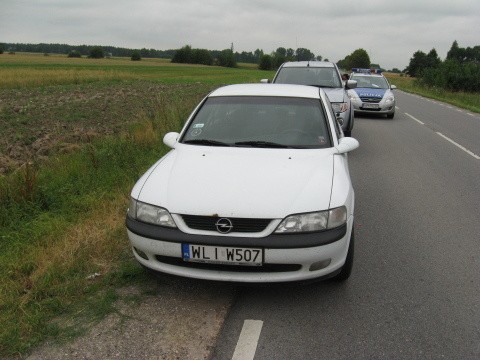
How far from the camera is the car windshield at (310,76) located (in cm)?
1083

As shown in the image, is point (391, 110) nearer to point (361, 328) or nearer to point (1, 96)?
Result: point (361, 328)

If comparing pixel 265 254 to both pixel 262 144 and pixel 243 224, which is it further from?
pixel 262 144

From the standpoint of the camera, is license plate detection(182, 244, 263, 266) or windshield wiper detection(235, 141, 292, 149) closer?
license plate detection(182, 244, 263, 266)

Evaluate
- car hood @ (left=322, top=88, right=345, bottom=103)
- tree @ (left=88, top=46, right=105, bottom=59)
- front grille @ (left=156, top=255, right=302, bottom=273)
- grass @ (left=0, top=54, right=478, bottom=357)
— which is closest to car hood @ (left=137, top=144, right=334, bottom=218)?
front grille @ (left=156, top=255, right=302, bottom=273)

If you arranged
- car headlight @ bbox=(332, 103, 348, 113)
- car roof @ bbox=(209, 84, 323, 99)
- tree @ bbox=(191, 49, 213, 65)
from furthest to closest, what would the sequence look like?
1. tree @ bbox=(191, 49, 213, 65)
2. car headlight @ bbox=(332, 103, 348, 113)
3. car roof @ bbox=(209, 84, 323, 99)

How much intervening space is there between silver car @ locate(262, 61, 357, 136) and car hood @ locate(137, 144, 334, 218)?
611 centimetres

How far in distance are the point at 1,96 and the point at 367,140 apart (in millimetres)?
18916

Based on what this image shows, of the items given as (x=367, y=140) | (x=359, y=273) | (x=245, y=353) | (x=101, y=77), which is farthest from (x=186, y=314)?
(x=101, y=77)

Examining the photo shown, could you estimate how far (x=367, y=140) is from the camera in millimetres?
11164

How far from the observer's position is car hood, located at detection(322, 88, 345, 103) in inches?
385

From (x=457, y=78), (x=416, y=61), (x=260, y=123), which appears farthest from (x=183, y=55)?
(x=260, y=123)

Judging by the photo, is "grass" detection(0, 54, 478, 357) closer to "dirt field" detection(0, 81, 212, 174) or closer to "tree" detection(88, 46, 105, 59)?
"dirt field" detection(0, 81, 212, 174)

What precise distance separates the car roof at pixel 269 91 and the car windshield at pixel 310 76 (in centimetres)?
564

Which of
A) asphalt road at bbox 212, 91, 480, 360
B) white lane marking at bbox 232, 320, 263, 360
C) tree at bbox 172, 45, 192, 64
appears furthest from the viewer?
tree at bbox 172, 45, 192, 64
